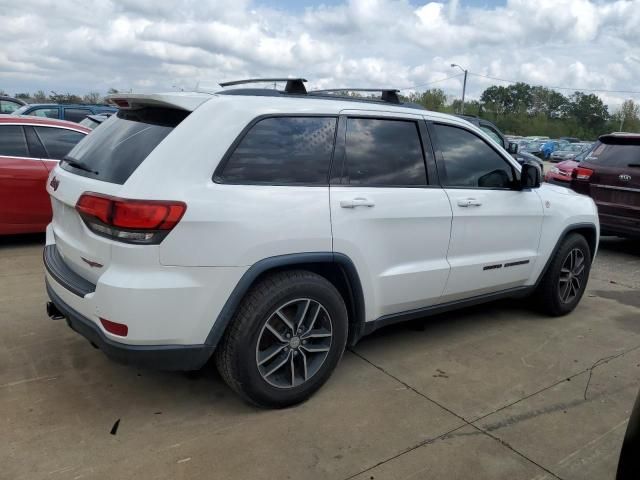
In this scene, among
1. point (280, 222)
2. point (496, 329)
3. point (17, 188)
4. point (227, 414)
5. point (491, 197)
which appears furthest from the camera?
point (17, 188)

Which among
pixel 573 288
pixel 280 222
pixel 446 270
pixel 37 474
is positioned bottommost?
pixel 37 474

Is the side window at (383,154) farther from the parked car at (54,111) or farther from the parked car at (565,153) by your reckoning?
the parked car at (565,153)

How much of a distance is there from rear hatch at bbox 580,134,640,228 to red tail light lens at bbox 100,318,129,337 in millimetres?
6920

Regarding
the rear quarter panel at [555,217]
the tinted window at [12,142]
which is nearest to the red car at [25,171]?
the tinted window at [12,142]

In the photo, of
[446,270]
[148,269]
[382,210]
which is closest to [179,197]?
[148,269]

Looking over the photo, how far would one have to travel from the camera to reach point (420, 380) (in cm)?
360

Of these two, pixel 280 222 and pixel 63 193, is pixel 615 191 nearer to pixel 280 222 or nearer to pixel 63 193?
pixel 280 222

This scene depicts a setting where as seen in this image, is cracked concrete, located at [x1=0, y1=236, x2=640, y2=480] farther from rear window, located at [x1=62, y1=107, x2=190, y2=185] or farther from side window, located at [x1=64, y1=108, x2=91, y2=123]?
side window, located at [x1=64, y1=108, x2=91, y2=123]

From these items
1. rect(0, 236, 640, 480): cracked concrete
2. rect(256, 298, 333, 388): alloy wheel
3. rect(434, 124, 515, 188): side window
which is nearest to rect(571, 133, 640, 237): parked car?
rect(0, 236, 640, 480): cracked concrete

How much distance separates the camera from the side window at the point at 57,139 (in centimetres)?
652

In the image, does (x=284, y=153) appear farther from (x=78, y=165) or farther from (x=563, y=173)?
(x=563, y=173)

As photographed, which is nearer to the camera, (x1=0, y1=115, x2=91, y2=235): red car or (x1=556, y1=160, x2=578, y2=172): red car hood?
(x1=0, y1=115, x2=91, y2=235): red car

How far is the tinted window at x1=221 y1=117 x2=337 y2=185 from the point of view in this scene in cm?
290

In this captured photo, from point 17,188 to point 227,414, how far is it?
4544mm
